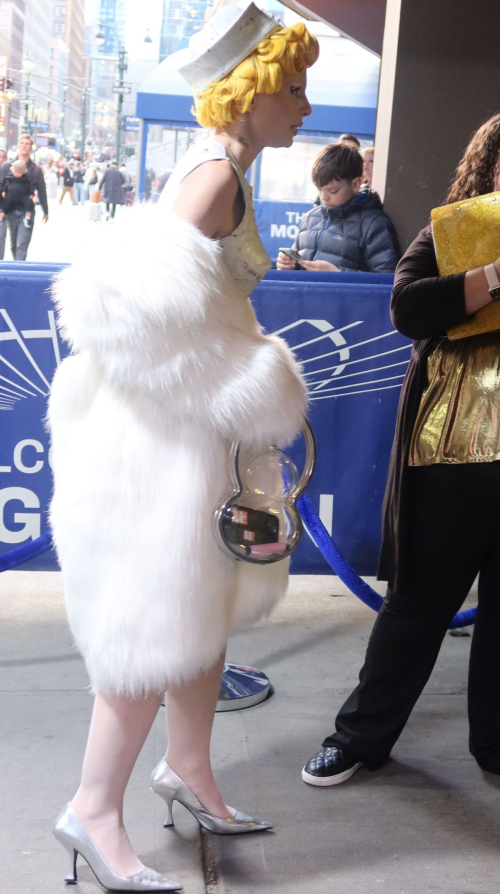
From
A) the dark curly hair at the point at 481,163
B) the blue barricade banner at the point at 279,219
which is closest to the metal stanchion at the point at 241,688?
the dark curly hair at the point at 481,163

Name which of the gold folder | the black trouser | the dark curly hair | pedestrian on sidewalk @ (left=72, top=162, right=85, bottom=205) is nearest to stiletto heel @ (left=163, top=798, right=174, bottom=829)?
the black trouser

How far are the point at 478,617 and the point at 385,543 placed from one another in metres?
0.37

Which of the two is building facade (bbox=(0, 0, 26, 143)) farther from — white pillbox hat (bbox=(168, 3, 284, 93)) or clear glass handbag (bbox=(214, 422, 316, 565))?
clear glass handbag (bbox=(214, 422, 316, 565))

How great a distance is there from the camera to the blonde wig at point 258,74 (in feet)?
5.64

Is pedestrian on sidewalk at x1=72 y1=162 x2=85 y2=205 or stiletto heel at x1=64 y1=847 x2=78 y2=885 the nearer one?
stiletto heel at x1=64 y1=847 x2=78 y2=885

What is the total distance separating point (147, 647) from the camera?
172 centimetres

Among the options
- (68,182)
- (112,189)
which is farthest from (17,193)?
(68,182)

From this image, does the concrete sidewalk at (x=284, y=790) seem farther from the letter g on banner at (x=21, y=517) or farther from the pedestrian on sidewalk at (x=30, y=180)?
the pedestrian on sidewalk at (x=30, y=180)

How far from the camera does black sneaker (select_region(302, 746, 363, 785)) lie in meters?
2.33

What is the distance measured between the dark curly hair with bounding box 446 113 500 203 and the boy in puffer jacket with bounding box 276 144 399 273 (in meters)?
2.41

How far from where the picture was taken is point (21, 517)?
11.1 ft

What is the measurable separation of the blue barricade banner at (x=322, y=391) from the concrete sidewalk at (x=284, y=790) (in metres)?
0.51

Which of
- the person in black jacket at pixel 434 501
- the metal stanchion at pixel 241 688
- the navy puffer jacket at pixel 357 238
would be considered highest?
the navy puffer jacket at pixel 357 238

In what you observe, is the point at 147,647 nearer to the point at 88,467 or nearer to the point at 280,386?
the point at 88,467
